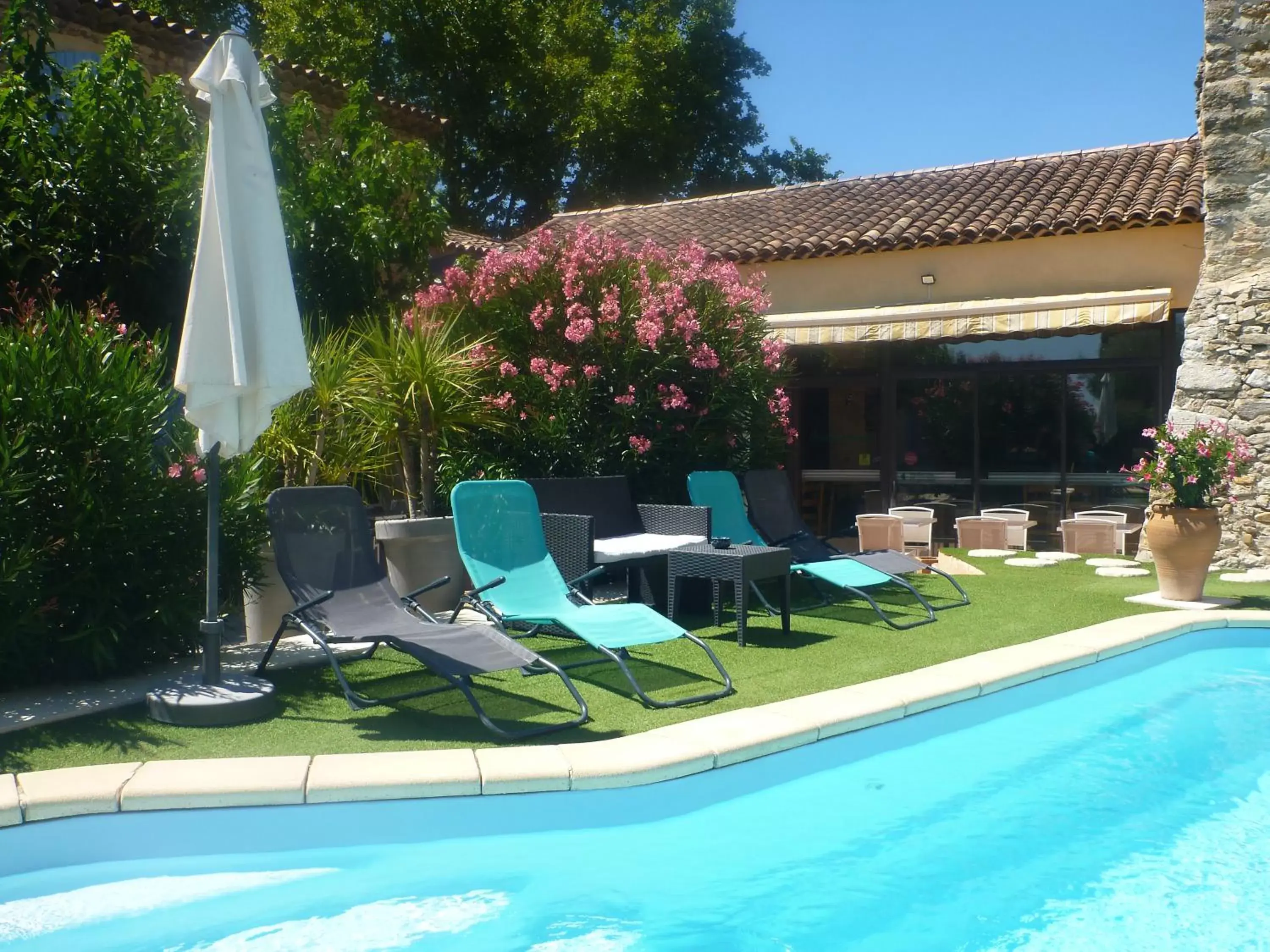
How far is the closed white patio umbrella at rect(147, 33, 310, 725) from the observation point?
6.03 m

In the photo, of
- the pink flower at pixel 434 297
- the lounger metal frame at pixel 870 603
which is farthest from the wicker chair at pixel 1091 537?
the pink flower at pixel 434 297

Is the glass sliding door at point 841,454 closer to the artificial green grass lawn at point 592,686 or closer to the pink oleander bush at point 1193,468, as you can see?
the artificial green grass lawn at point 592,686

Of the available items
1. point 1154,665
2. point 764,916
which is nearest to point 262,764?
point 764,916

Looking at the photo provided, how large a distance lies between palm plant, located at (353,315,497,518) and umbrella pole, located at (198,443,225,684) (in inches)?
138

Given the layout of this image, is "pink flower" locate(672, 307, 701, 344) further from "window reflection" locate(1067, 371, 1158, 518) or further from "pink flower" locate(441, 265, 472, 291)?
"window reflection" locate(1067, 371, 1158, 518)

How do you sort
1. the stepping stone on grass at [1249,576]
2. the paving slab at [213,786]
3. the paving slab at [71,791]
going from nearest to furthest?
the paving slab at [71,791] < the paving slab at [213,786] < the stepping stone on grass at [1249,576]

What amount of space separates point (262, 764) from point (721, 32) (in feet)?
103

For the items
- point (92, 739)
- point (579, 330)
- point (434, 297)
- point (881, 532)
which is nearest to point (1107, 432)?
point (881, 532)

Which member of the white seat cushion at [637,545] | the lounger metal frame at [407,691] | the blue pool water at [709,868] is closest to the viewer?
the blue pool water at [709,868]

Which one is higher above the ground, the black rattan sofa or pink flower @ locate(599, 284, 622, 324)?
pink flower @ locate(599, 284, 622, 324)

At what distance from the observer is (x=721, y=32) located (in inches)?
1286

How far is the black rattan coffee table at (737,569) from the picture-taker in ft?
27.7

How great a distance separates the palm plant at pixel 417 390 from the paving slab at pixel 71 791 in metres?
5.21

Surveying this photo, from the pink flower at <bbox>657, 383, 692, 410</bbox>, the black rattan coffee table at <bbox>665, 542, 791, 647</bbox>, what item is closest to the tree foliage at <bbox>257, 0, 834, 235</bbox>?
the pink flower at <bbox>657, 383, 692, 410</bbox>
